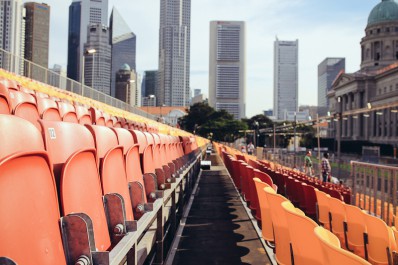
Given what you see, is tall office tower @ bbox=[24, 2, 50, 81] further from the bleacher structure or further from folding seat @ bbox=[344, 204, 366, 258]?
the bleacher structure

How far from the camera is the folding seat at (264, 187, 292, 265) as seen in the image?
3.29m

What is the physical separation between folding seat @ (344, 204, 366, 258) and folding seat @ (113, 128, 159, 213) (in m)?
2.62

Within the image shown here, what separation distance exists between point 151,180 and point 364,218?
2.63 meters

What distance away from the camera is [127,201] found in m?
2.77

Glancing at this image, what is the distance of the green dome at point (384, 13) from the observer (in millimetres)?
105500

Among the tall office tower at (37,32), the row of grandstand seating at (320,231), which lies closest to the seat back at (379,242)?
the row of grandstand seating at (320,231)

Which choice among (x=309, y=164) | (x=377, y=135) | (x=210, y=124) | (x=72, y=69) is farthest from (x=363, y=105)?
(x=72, y=69)

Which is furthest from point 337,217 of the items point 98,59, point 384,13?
point 98,59

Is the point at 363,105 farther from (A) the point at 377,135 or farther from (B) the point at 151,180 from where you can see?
(B) the point at 151,180

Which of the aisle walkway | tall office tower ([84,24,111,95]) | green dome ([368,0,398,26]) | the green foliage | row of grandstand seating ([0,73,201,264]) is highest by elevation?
green dome ([368,0,398,26])

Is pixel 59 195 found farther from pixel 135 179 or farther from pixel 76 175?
pixel 135 179

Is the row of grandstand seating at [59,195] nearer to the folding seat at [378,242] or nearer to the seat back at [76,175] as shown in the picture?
the seat back at [76,175]

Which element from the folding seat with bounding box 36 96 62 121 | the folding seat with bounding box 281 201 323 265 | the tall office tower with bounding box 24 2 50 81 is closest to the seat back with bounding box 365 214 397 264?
the folding seat with bounding box 281 201 323 265

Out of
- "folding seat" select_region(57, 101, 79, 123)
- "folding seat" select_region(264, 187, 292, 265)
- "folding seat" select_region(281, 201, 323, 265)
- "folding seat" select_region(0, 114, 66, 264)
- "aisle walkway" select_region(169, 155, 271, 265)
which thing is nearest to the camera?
"folding seat" select_region(0, 114, 66, 264)
